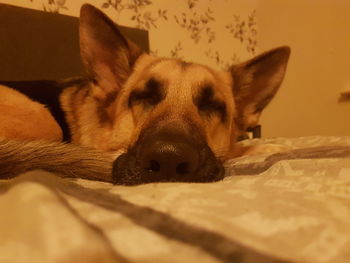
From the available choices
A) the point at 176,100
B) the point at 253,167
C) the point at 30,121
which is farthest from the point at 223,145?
the point at 30,121

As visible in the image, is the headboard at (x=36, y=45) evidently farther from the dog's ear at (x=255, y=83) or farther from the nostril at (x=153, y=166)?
the nostril at (x=153, y=166)

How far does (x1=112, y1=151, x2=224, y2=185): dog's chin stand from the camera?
32.0 inches

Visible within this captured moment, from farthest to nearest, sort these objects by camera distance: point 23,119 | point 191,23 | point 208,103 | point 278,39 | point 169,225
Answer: point 278,39 → point 191,23 → point 208,103 → point 23,119 → point 169,225

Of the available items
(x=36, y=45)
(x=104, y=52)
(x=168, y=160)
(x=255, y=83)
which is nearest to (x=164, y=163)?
(x=168, y=160)

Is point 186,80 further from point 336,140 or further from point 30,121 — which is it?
point 336,140

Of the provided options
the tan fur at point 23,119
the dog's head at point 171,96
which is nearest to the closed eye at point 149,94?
the dog's head at point 171,96

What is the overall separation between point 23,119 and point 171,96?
1.63 ft

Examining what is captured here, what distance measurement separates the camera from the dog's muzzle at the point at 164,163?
81 cm

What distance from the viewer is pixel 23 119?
1174 mm

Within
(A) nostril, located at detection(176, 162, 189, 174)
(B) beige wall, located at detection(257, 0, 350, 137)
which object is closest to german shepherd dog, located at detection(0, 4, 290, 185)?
(A) nostril, located at detection(176, 162, 189, 174)

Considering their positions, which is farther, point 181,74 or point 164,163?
point 181,74

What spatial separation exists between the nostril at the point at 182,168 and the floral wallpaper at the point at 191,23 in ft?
5.25

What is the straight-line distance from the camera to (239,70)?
1508 millimetres

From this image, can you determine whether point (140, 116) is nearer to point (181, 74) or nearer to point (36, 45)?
point (181, 74)
